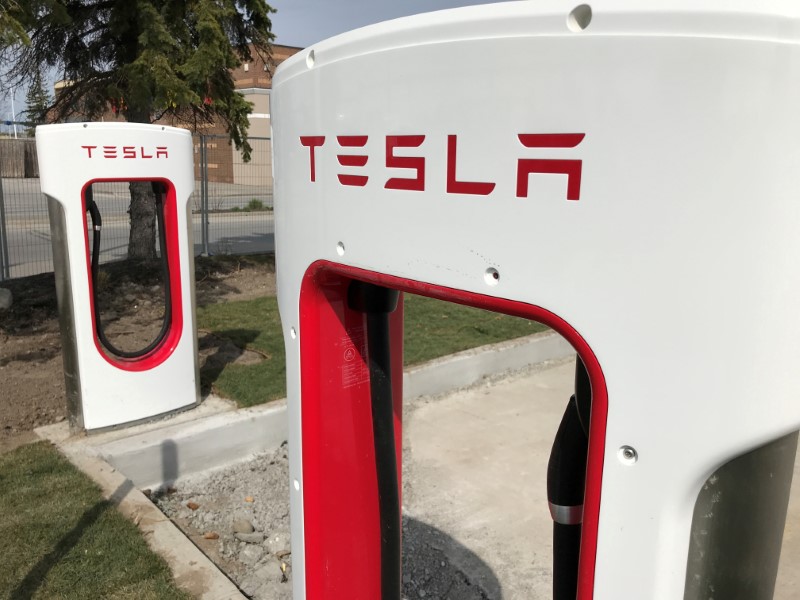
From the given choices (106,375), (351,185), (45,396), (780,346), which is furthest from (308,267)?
(45,396)

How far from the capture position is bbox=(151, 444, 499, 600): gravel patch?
327 centimetres

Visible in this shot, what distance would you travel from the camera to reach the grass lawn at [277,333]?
5215 millimetres

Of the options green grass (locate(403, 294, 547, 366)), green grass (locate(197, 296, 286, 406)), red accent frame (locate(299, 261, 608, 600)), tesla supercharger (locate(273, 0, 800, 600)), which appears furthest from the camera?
green grass (locate(403, 294, 547, 366))

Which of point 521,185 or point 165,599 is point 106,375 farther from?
point 521,185

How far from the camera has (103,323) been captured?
6.89 m

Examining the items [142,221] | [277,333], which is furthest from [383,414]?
[142,221]

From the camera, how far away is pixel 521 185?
99 cm

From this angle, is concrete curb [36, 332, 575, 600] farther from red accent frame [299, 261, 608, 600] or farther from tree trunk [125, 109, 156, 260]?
tree trunk [125, 109, 156, 260]

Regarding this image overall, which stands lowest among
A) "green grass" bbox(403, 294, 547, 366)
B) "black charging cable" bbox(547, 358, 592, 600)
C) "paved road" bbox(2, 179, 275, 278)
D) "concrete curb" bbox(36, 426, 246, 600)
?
"concrete curb" bbox(36, 426, 246, 600)

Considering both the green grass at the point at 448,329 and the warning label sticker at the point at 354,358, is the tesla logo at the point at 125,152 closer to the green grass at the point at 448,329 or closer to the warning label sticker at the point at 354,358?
the green grass at the point at 448,329

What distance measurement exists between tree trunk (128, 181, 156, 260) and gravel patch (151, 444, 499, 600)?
5094 millimetres

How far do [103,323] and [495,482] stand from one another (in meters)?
4.41

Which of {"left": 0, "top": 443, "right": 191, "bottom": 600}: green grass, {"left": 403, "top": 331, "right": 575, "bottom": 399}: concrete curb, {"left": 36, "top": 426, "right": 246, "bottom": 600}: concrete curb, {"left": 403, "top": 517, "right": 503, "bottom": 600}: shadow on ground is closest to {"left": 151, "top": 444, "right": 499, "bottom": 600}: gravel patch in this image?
{"left": 403, "top": 517, "right": 503, "bottom": 600}: shadow on ground

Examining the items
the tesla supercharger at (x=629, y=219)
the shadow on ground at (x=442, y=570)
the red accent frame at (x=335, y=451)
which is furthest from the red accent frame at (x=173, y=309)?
the tesla supercharger at (x=629, y=219)
